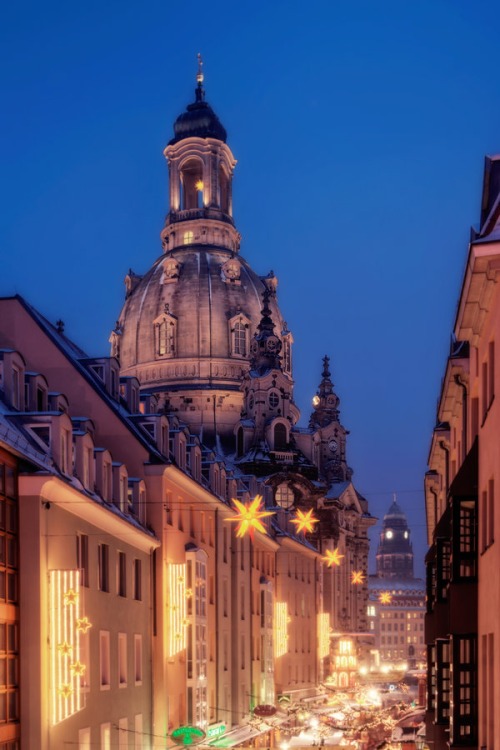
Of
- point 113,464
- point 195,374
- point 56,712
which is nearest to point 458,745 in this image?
→ point 56,712

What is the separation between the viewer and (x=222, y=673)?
61.5 metres

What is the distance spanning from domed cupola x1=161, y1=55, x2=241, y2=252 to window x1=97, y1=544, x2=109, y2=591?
118 meters

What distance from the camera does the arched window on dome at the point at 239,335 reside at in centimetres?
14612

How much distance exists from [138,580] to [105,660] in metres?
6.11

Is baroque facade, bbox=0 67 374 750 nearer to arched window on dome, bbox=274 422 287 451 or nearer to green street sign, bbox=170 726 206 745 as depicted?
green street sign, bbox=170 726 206 745

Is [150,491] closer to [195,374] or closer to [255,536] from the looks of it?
[255,536]

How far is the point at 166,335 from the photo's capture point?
147 meters

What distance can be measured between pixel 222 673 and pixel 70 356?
23.1 meters

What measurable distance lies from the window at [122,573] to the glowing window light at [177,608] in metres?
6.48

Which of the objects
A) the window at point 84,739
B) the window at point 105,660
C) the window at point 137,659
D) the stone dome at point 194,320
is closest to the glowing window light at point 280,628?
the window at point 137,659

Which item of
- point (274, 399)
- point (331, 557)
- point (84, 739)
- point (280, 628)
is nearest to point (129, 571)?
point (84, 739)

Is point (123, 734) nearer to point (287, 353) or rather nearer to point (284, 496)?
point (284, 496)

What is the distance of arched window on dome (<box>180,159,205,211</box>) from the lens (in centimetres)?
16250

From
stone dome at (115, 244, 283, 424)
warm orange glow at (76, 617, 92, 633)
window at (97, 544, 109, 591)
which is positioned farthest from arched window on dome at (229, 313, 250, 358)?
warm orange glow at (76, 617, 92, 633)
